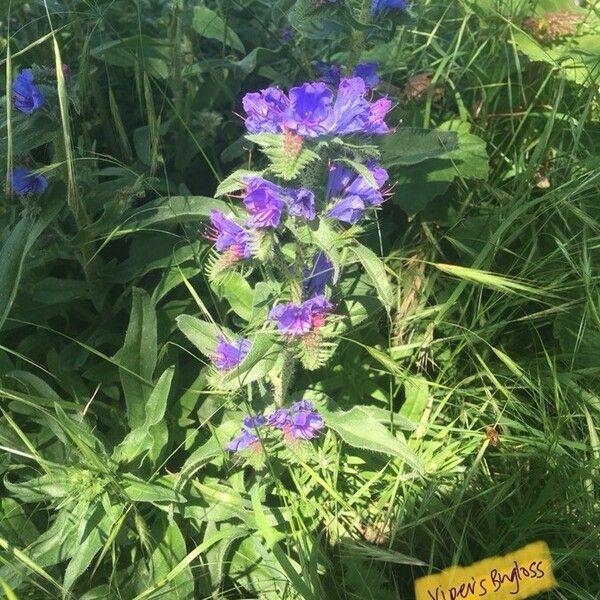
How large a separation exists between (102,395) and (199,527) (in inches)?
14.3

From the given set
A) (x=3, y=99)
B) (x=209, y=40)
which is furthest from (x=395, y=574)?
(x=209, y=40)

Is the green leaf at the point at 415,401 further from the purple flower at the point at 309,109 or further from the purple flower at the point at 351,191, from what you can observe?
the purple flower at the point at 309,109

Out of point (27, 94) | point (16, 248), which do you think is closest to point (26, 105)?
point (27, 94)

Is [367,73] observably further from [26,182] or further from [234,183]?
[26,182]

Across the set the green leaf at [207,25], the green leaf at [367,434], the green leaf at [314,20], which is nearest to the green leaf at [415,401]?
the green leaf at [367,434]

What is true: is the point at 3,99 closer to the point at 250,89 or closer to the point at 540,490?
the point at 250,89

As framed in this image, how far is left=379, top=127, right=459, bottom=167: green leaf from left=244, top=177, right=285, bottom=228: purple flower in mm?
A: 459

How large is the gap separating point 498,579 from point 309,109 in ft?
2.84

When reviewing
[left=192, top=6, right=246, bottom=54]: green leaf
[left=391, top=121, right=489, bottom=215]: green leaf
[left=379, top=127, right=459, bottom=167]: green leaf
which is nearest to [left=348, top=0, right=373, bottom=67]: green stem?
[left=379, top=127, right=459, bottom=167]: green leaf

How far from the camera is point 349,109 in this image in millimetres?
990

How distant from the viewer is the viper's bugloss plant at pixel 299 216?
97 cm

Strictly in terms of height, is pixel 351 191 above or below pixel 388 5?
below

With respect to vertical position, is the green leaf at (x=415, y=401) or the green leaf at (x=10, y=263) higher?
the green leaf at (x=10, y=263)

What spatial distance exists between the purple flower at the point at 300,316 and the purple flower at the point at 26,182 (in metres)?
0.54
